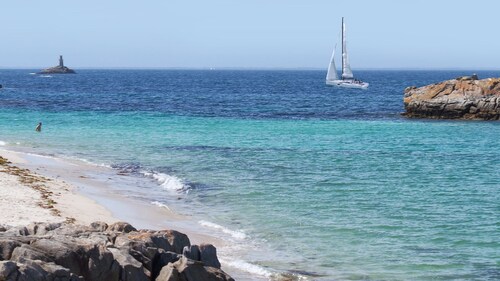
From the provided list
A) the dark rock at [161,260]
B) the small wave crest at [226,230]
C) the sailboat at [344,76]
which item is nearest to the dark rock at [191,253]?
the dark rock at [161,260]

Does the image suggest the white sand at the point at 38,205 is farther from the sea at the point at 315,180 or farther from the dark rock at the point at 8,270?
the dark rock at the point at 8,270

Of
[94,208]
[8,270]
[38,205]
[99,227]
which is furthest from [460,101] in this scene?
[8,270]

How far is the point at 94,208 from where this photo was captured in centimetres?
2809

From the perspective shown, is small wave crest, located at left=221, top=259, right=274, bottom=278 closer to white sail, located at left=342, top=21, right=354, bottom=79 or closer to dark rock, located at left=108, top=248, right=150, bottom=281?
dark rock, located at left=108, top=248, right=150, bottom=281

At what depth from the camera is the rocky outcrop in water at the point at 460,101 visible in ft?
232

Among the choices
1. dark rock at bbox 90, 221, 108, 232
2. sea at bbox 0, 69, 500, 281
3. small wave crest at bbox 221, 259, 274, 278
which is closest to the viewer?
dark rock at bbox 90, 221, 108, 232

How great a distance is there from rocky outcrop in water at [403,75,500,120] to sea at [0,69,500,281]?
272 cm

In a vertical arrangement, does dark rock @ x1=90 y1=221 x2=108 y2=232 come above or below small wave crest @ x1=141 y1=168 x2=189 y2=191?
above

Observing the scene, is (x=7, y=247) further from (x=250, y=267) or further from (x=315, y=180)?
(x=315, y=180)

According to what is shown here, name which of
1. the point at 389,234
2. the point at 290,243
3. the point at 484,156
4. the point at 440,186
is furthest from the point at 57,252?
the point at 484,156

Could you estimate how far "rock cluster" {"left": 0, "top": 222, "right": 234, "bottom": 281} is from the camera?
1487 cm

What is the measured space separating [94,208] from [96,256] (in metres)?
12.2

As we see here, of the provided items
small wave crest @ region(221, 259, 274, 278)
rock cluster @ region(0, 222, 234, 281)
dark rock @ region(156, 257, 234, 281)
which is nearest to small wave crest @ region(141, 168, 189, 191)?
small wave crest @ region(221, 259, 274, 278)

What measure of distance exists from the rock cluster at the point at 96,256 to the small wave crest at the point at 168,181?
16547mm
